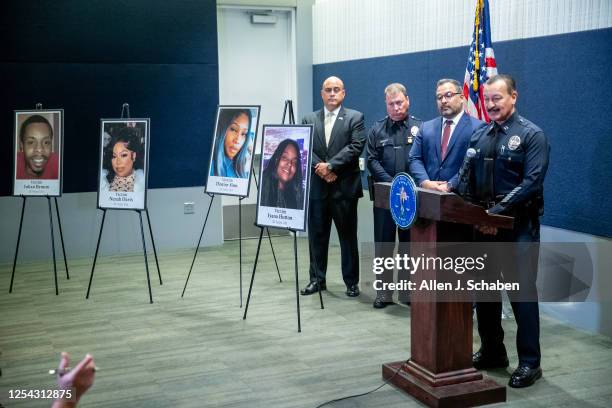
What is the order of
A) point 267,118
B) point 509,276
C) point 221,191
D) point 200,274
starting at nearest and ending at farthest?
point 509,276, point 221,191, point 200,274, point 267,118

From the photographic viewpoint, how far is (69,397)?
1826mm

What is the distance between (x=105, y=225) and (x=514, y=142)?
478 cm

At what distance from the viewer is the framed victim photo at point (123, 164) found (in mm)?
5906

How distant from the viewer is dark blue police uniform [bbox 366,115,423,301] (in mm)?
5480

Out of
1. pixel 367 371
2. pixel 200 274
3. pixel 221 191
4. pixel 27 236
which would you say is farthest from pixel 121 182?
pixel 367 371

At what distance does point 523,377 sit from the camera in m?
3.96

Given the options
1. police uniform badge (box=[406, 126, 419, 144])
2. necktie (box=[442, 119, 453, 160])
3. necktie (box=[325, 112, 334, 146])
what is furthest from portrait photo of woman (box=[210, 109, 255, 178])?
necktie (box=[442, 119, 453, 160])

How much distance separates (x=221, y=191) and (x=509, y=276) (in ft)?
8.26

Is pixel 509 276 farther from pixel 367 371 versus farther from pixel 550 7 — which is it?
pixel 550 7

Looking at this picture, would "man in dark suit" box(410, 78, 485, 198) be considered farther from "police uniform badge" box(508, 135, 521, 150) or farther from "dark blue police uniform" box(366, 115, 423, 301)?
"police uniform badge" box(508, 135, 521, 150)

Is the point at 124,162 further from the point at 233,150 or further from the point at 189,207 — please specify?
the point at 189,207

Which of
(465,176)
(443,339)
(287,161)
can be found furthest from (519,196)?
(287,161)

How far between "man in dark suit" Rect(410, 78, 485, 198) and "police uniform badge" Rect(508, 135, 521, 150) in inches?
28.1

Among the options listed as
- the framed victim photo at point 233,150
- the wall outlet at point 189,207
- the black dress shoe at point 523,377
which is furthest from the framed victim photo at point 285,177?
the wall outlet at point 189,207
